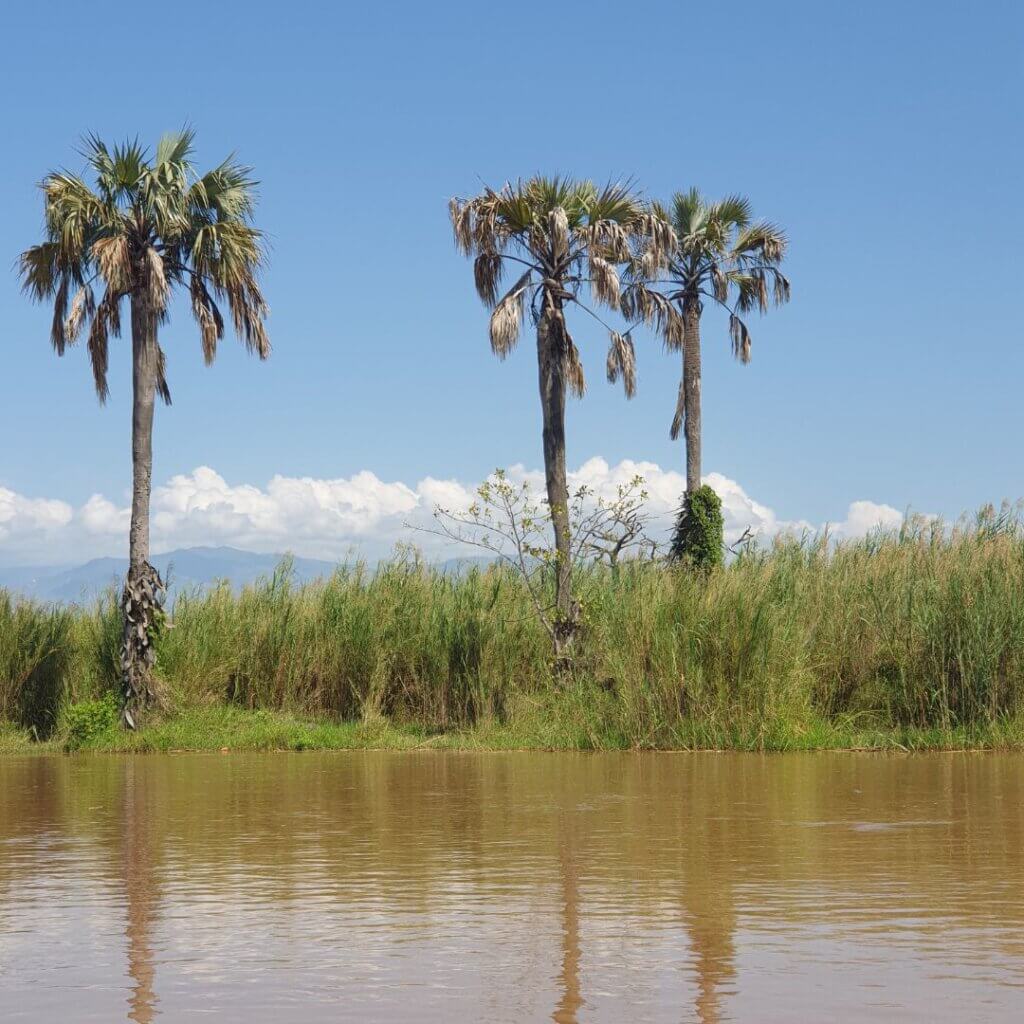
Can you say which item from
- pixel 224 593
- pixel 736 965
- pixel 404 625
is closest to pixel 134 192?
pixel 224 593

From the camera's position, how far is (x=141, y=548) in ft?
71.3

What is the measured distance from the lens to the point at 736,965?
5.60 metres

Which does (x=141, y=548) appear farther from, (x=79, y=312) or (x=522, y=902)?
(x=522, y=902)

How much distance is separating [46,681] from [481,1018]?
1825 cm

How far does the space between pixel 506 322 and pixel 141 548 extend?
7.28 metres

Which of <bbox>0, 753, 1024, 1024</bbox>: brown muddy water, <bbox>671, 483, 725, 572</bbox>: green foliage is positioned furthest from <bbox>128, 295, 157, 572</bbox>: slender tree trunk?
<bbox>671, 483, 725, 572</bbox>: green foliage

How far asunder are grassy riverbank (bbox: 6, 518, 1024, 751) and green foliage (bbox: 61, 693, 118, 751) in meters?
0.04

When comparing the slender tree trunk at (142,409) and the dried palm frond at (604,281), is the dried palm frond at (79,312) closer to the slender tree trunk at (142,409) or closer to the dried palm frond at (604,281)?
the slender tree trunk at (142,409)

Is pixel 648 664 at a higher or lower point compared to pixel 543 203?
lower

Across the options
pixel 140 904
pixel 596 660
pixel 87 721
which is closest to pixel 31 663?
pixel 87 721

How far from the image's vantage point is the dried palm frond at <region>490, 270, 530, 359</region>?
967 inches

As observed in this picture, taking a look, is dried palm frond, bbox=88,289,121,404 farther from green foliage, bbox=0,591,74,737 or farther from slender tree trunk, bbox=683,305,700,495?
slender tree trunk, bbox=683,305,700,495

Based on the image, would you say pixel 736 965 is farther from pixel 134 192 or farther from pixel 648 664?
pixel 134 192

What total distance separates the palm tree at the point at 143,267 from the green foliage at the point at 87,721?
2.00ft
